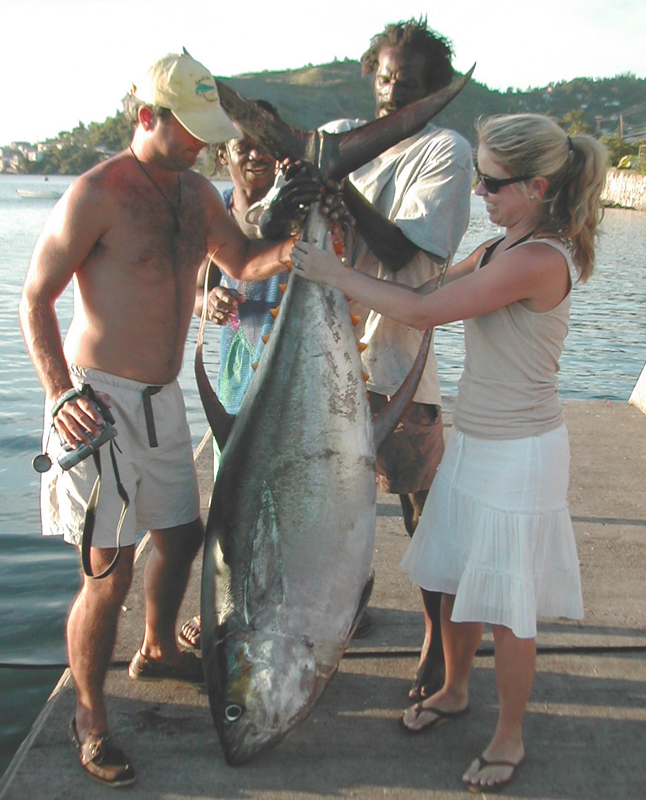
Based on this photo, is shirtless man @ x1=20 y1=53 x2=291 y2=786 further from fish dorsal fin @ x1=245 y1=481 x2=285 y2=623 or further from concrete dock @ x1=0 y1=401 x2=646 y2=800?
fish dorsal fin @ x1=245 y1=481 x2=285 y2=623

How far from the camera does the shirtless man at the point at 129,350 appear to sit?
2.31 meters


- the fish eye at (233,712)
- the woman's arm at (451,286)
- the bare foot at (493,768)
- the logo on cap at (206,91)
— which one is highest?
the logo on cap at (206,91)

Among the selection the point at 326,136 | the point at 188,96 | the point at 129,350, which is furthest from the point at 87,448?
the point at 326,136

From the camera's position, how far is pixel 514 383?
226cm

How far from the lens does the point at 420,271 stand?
2754 millimetres

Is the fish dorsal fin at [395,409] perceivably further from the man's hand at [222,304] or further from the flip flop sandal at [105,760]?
the flip flop sandal at [105,760]

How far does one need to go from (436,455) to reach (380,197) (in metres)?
0.95

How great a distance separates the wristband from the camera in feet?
7.30

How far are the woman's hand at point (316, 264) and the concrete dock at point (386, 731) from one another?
4.51 ft

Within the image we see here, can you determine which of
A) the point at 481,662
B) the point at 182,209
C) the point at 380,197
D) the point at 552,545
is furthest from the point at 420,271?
the point at 481,662

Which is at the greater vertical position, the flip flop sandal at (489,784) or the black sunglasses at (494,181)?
the black sunglasses at (494,181)

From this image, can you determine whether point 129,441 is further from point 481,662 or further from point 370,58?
point 370,58

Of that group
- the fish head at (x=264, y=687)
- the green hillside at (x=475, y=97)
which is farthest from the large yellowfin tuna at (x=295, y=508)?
the green hillside at (x=475, y=97)

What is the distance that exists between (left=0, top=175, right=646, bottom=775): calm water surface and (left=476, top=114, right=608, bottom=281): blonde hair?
94 mm
